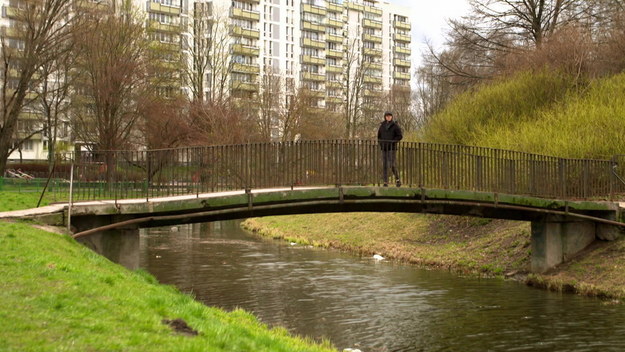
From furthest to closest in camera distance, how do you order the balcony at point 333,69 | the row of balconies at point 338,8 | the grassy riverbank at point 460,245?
1. the balcony at point 333,69
2. the row of balconies at point 338,8
3. the grassy riverbank at point 460,245

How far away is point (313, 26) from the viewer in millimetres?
108625

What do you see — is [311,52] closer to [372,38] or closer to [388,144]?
[372,38]

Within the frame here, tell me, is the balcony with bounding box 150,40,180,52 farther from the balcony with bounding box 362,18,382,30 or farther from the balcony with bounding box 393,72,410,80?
the balcony with bounding box 393,72,410,80

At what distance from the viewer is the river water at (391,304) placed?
13977 mm

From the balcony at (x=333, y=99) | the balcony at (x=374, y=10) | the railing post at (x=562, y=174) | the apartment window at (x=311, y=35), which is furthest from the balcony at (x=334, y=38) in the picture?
the railing post at (x=562, y=174)

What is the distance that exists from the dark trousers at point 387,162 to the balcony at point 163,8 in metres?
70.8

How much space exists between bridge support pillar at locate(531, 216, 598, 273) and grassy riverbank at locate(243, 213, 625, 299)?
0.33 meters

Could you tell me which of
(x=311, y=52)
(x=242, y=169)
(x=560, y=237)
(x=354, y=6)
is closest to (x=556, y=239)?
(x=560, y=237)

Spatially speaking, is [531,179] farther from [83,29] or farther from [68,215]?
[83,29]

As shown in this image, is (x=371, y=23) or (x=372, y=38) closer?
(x=371, y=23)

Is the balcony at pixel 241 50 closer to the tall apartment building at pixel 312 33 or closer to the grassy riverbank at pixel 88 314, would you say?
the tall apartment building at pixel 312 33

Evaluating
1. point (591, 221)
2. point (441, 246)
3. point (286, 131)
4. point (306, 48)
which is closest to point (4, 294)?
point (591, 221)

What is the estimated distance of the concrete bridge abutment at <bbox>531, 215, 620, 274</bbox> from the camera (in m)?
21.0

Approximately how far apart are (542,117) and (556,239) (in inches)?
363
